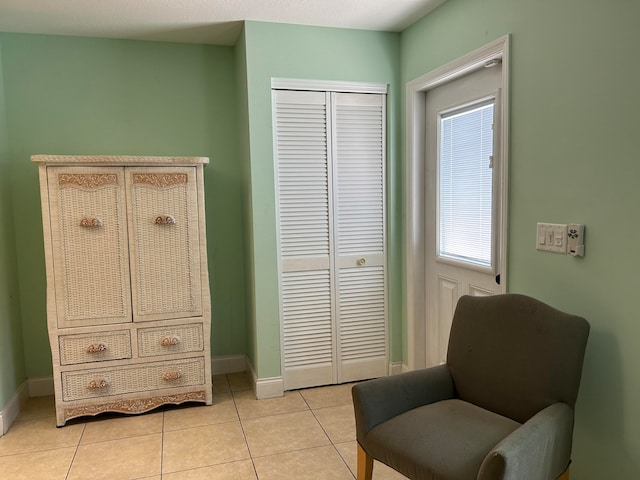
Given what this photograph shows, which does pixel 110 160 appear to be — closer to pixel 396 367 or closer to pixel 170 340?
pixel 170 340

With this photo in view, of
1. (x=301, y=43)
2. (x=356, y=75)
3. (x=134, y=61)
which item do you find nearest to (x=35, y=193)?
(x=134, y=61)

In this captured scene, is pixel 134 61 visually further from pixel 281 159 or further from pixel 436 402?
pixel 436 402

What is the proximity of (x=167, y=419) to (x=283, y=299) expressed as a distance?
39.9 inches

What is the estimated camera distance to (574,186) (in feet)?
6.11

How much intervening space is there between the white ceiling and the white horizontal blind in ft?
2.32

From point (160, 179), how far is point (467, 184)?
1.80 metres

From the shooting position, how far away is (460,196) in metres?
2.76


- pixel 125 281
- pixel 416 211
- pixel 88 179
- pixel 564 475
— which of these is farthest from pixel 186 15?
pixel 564 475

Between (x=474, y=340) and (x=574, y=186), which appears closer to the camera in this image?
(x=574, y=186)

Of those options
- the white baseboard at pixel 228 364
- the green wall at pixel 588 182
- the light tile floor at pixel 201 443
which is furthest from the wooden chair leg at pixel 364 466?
the white baseboard at pixel 228 364

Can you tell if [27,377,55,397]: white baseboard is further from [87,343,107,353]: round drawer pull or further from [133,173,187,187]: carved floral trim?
[133,173,187,187]: carved floral trim

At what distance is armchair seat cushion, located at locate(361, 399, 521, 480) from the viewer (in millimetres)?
1599

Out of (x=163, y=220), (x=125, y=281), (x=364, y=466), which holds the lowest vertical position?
(x=364, y=466)

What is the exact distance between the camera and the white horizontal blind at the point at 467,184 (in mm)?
2500
